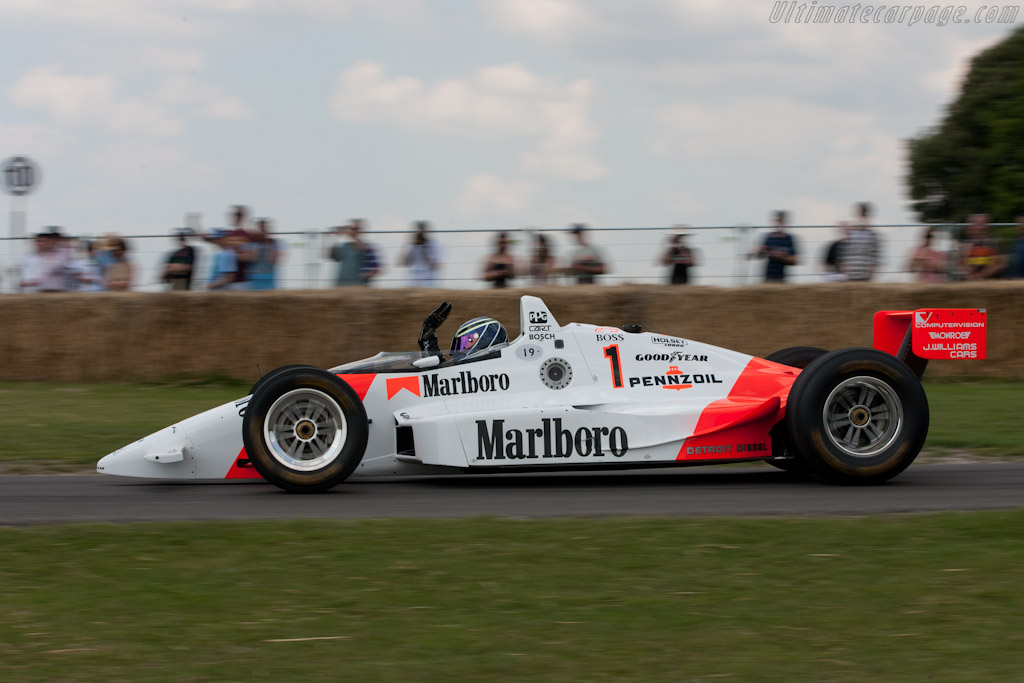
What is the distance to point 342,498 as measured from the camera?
767 cm

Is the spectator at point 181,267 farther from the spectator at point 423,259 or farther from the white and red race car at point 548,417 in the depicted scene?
the white and red race car at point 548,417

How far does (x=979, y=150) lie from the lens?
33.1m

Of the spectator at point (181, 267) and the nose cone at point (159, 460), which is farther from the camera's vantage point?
the spectator at point (181, 267)

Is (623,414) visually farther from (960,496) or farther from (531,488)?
(960,496)

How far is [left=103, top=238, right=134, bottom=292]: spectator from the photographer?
50.0 ft

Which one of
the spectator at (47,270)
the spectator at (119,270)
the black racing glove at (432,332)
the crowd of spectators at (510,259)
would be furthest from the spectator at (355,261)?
the black racing glove at (432,332)

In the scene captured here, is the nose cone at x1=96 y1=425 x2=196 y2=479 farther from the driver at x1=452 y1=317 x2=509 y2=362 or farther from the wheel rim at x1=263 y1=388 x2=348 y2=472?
the driver at x1=452 y1=317 x2=509 y2=362


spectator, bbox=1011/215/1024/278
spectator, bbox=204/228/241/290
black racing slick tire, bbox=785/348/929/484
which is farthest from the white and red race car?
spectator, bbox=1011/215/1024/278

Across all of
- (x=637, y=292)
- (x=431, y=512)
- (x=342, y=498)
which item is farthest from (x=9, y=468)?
(x=637, y=292)

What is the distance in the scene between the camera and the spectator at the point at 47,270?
15.2 m

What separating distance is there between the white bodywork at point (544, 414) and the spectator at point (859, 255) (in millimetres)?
6906

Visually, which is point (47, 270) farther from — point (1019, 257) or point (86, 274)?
point (1019, 257)

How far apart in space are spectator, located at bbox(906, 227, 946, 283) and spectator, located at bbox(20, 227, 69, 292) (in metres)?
10.9

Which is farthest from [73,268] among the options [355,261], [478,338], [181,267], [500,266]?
[478,338]
